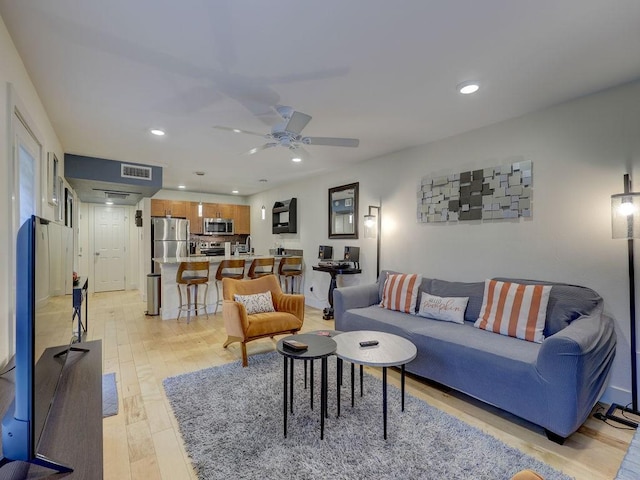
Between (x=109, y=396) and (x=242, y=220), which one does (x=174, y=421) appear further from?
(x=242, y=220)

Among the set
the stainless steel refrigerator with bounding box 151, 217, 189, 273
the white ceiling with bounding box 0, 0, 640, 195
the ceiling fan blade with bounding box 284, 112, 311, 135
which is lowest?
the stainless steel refrigerator with bounding box 151, 217, 189, 273

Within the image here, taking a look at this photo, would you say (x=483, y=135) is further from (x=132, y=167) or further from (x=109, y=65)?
(x=132, y=167)

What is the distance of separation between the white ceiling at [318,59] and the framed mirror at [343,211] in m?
1.60

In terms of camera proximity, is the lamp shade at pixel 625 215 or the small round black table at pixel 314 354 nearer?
the small round black table at pixel 314 354

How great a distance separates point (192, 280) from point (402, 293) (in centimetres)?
304

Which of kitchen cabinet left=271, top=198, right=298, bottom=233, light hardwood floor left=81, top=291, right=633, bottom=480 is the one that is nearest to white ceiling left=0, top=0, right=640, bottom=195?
light hardwood floor left=81, top=291, right=633, bottom=480

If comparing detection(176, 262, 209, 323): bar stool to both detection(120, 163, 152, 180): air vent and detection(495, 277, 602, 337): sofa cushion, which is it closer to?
detection(120, 163, 152, 180): air vent

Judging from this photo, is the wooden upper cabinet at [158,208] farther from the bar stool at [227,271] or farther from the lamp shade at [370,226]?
the lamp shade at [370,226]

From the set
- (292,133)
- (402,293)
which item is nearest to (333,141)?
(292,133)

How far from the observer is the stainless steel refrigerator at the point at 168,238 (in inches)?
260

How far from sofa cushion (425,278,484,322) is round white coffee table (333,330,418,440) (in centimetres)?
107

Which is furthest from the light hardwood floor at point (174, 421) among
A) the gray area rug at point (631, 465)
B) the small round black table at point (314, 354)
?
the gray area rug at point (631, 465)

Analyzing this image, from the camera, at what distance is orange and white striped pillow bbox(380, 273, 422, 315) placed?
135 inches

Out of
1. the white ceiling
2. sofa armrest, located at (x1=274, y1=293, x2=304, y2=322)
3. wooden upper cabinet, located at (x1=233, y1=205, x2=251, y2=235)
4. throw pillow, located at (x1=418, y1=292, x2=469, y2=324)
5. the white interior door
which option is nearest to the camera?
the white ceiling
